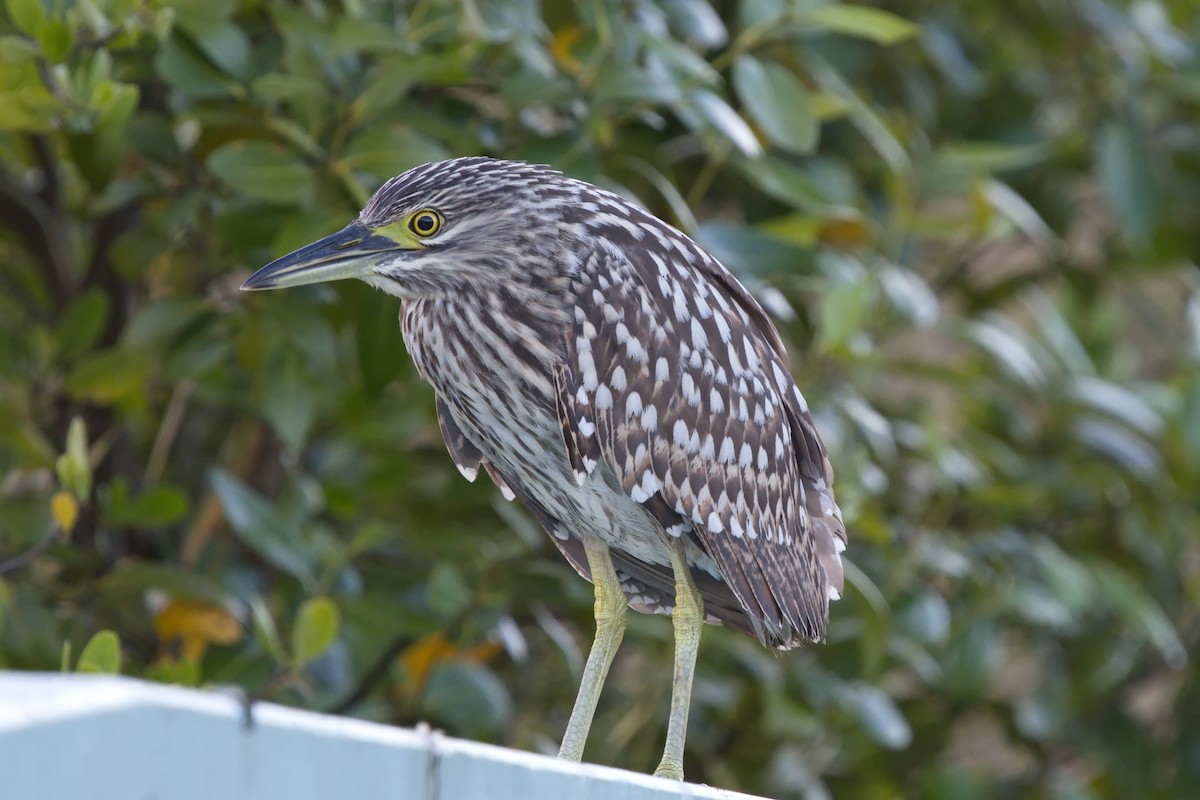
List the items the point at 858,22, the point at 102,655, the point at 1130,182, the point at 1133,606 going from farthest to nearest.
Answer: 1. the point at 1130,182
2. the point at 1133,606
3. the point at 858,22
4. the point at 102,655

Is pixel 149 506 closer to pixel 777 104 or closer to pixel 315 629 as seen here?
pixel 315 629

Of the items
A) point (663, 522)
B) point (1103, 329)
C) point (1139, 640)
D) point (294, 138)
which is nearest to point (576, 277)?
point (663, 522)

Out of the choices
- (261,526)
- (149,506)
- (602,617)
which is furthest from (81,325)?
(602,617)

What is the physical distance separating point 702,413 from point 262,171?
907 mm

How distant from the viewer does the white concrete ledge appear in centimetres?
83

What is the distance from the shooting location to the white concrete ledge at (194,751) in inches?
32.7

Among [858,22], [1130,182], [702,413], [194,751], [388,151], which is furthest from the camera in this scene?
[1130,182]

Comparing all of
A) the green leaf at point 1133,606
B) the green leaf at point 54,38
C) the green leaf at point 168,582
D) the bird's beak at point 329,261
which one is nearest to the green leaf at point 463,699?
the green leaf at point 168,582

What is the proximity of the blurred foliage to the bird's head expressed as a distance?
0.48 metres

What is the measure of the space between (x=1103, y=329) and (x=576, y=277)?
8.28 feet

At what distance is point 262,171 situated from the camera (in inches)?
96.6

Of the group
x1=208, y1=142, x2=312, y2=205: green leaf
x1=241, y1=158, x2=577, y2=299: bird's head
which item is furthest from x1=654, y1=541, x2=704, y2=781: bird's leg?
x1=208, y1=142, x2=312, y2=205: green leaf

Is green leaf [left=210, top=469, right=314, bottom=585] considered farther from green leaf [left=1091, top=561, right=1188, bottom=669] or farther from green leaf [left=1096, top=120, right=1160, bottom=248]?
green leaf [left=1096, top=120, right=1160, bottom=248]

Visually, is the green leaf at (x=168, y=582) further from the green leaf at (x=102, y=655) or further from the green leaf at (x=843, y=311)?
the green leaf at (x=843, y=311)
